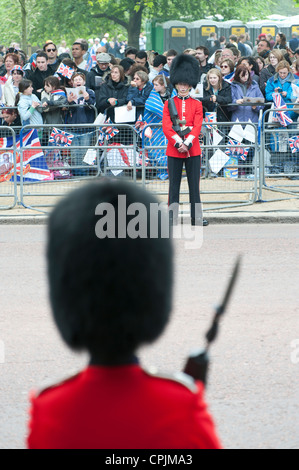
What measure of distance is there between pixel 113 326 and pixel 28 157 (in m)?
11.2

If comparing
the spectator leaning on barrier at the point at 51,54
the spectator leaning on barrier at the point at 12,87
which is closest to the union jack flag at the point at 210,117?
the spectator leaning on barrier at the point at 12,87

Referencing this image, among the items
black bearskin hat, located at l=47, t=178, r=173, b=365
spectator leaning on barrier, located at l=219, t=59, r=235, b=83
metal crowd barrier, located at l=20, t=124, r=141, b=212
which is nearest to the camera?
black bearskin hat, located at l=47, t=178, r=173, b=365

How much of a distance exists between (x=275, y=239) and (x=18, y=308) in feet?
14.3

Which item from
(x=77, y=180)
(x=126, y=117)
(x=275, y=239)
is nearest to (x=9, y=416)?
(x=275, y=239)

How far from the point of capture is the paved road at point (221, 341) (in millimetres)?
4785

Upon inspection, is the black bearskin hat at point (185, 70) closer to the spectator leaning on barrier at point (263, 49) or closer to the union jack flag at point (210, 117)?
the union jack flag at point (210, 117)

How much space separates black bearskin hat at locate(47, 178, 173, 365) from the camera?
181 centimetres

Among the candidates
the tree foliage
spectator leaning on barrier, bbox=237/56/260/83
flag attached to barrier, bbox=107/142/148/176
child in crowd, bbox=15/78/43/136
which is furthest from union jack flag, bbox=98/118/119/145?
the tree foliage

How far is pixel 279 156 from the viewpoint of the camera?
525 inches

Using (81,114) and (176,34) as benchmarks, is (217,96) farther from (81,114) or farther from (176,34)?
(176,34)

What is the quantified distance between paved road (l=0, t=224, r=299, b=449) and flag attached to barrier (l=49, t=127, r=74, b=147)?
3080 mm

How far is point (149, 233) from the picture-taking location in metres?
1.93

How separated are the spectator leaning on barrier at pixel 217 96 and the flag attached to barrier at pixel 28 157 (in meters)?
3.09

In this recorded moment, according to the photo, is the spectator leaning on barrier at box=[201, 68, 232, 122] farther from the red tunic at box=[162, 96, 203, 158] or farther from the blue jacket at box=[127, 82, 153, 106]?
the red tunic at box=[162, 96, 203, 158]
